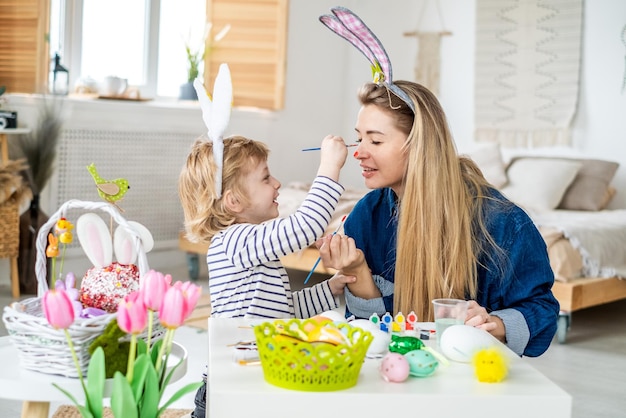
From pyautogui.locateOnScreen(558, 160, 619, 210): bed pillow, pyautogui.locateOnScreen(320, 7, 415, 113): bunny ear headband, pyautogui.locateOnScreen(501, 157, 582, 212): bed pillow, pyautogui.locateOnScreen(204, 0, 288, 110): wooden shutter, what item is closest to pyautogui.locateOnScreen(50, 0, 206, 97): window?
pyautogui.locateOnScreen(204, 0, 288, 110): wooden shutter

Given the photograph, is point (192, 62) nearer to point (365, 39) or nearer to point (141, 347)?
point (365, 39)

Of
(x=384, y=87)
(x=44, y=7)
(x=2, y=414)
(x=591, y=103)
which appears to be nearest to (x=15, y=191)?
(x=44, y=7)

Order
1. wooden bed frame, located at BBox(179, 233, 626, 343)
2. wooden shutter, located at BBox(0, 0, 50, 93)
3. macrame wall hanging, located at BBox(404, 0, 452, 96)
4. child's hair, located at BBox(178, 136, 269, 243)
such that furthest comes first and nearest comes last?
1. macrame wall hanging, located at BBox(404, 0, 452, 96)
2. wooden shutter, located at BBox(0, 0, 50, 93)
3. wooden bed frame, located at BBox(179, 233, 626, 343)
4. child's hair, located at BBox(178, 136, 269, 243)

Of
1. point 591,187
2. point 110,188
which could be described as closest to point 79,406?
point 110,188

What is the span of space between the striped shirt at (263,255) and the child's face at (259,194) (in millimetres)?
92

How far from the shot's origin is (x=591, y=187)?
17.6ft

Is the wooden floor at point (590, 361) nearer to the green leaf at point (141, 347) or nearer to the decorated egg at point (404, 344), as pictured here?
the green leaf at point (141, 347)

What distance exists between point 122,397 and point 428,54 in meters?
5.54

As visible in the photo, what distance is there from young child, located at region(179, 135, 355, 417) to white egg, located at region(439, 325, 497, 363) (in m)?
0.48

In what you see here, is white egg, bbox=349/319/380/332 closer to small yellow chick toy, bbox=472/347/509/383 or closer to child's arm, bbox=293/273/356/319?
small yellow chick toy, bbox=472/347/509/383

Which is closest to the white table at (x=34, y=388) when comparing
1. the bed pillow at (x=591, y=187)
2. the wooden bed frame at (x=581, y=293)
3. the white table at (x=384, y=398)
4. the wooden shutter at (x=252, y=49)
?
the white table at (x=384, y=398)

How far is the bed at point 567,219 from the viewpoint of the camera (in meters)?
4.03

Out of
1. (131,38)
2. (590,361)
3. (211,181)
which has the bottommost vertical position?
(590,361)

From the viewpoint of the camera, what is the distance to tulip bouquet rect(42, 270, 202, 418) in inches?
49.5
